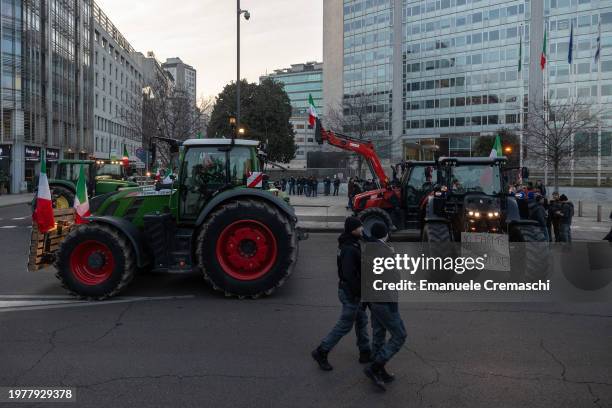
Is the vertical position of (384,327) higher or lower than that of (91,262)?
lower

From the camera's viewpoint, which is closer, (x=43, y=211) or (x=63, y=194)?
(x=43, y=211)

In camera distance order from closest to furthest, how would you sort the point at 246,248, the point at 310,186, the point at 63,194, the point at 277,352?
the point at 277,352 → the point at 246,248 → the point at 63,194 → the point at 310,186

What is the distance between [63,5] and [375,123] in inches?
1323

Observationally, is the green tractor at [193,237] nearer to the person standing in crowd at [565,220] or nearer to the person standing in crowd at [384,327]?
the person standing in crowd at [384,327]

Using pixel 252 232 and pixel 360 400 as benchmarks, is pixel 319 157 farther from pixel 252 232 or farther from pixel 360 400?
pixel 360 400

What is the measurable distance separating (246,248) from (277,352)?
2.54 metres

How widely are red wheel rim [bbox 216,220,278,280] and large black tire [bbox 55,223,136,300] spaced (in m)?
1.48

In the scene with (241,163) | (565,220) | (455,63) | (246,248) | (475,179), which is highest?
(455,63)

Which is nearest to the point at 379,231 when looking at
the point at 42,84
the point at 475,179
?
the point at 475,179

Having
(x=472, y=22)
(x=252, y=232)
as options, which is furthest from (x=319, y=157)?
(x=252, y=232)

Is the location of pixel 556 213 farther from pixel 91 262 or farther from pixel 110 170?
pixel 110 170

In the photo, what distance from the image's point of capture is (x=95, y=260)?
25.5ft

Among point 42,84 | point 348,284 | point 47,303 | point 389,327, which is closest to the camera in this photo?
point 389,327

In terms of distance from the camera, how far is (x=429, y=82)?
66125mm
